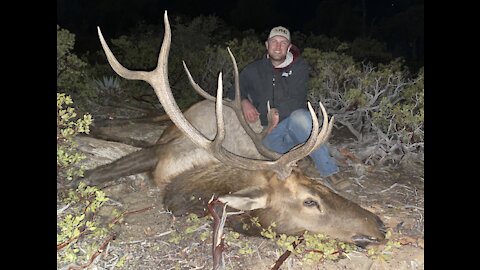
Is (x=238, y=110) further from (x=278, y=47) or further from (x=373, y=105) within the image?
(x=373, y=105)

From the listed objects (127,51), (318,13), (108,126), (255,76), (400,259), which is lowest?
(400,259)

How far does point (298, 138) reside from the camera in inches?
160

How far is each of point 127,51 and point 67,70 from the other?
9.89 feet

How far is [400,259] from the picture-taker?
289cm

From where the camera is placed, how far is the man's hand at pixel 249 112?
412 centimetres

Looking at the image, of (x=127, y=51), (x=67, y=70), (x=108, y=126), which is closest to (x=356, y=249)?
(x=108, y=126)

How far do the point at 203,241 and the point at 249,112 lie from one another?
147cm

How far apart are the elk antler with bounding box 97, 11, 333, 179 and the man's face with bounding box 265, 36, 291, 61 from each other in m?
1.29

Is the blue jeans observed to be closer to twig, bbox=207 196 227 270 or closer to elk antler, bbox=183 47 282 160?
elk antler, bbox=183 47 282 160

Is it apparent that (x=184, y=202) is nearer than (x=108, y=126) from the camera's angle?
Yes

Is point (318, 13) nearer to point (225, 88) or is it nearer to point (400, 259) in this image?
point (225, 88)

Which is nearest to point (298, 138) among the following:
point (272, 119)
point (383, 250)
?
point (272, 119)

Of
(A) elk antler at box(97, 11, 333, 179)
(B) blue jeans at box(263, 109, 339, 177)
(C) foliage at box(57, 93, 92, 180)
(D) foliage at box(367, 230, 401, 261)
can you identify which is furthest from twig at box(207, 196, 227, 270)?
(B) blue jeans at box(263, 109, 339, 177)

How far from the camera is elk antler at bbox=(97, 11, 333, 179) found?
284 centimetres
